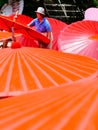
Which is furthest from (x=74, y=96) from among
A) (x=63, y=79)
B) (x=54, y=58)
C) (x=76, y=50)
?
(x=76, y=50)

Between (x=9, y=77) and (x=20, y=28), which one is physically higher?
(x=20, y=28)

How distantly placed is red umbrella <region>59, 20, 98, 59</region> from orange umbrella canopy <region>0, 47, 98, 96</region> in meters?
2.32

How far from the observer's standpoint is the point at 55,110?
7.59 ft

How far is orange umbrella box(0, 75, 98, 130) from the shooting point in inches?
81.8

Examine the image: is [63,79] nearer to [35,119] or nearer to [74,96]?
[74,96]

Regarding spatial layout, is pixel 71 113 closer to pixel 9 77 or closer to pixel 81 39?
pixel 9 77

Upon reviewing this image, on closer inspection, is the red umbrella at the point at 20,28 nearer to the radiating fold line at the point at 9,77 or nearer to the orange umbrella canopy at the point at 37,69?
the orange umbrella canopy at the point at 37,69

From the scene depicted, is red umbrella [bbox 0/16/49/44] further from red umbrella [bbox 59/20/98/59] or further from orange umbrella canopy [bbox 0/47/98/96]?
red umbrella [bbox 59/20/98/59]

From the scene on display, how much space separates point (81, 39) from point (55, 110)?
5.07m

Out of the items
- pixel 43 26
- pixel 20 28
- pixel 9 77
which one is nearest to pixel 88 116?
pixel 9 77

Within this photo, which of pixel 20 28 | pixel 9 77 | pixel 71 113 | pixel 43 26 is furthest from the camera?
pixel 43 26

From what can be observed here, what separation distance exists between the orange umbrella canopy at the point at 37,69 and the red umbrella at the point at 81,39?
2.32 m

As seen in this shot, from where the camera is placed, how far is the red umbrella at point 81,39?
690 cm

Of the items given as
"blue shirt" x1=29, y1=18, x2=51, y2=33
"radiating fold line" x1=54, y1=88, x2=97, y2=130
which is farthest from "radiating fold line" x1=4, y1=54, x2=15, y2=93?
"blue shirt" x1=29, y1=18, x2=51, y2=33
